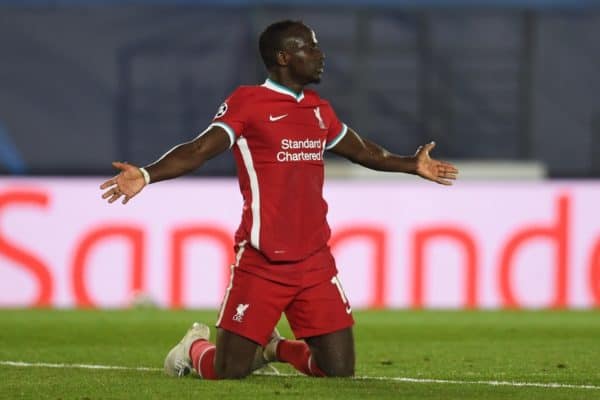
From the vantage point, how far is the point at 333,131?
745cm

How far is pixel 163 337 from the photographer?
10227 millimetres

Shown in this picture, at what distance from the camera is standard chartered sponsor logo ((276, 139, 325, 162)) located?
23.3ft

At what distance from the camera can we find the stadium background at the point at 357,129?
1360cm

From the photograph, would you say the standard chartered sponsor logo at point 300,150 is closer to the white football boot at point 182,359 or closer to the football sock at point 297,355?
the football sock at point 297,355

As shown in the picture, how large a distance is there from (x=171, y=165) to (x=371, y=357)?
2.49 meters

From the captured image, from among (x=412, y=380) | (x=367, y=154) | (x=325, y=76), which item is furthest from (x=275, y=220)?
(x=325, y=76)

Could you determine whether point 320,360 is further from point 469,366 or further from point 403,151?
point 403,151

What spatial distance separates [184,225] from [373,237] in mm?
1714

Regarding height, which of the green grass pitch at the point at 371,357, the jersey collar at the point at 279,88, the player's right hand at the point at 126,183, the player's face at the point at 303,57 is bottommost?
the green grass pitch at the point at 371,357

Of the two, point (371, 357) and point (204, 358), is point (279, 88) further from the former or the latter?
point (371, 357)

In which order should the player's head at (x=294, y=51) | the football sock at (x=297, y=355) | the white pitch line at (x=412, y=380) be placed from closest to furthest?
the white pitch line at (x=412, y=380) < the player's head at (x=294, y=51) < the football sock at (x=297, y=355)

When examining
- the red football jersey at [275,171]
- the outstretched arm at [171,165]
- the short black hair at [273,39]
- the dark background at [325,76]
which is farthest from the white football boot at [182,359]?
the dark background at [325,76]

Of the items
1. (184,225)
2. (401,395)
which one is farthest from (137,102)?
(401,395)

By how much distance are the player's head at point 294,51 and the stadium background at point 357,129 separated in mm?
6494
